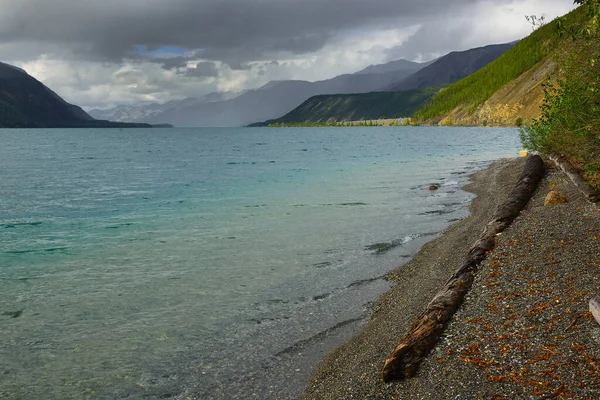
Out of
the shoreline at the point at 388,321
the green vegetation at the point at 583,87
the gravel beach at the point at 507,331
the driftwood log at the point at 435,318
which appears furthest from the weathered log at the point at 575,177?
the shoreline at the point at 388,321

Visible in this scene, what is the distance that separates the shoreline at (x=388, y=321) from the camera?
916cm

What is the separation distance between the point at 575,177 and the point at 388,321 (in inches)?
650

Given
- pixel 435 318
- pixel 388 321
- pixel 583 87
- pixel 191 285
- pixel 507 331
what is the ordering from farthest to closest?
pixel 583 87
pixel 191 285
pixel 388 321
pixel 435 318
pixel 507 331

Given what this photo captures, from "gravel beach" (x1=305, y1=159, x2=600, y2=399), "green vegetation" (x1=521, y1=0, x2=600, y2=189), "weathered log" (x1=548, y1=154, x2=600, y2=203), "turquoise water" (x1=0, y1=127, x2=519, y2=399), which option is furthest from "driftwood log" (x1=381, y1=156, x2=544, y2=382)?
"green vegetation" (x1=521, y1=0, x2=600, y2=189)

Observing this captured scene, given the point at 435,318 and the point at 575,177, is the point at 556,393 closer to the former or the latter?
the point at 435,318

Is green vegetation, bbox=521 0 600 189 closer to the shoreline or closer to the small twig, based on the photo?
the shoreline

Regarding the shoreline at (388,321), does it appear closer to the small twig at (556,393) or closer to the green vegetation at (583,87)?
the small twig at (556,393)

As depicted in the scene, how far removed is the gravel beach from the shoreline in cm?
3

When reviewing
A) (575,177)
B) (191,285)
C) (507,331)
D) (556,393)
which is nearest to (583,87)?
(575,177)

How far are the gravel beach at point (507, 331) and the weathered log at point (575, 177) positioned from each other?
7.64 feet

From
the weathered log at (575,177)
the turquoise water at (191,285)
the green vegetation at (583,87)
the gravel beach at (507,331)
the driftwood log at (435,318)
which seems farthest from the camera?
the weathered log at (575,177)

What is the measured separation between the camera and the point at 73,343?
1212cm

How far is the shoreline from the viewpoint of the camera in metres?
9.16

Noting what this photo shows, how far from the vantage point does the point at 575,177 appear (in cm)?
2273
